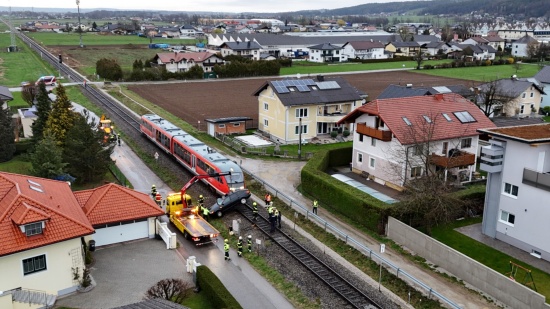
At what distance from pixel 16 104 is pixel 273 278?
59.3 metres

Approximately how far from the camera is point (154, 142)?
166 feet

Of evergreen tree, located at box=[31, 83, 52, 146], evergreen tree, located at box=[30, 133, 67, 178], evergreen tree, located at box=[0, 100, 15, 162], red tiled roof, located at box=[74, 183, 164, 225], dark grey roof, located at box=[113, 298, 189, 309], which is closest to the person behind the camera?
dark grey roof, located at box=[113, 298, 189, 309]

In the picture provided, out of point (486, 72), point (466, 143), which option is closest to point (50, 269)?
point (466, 143)

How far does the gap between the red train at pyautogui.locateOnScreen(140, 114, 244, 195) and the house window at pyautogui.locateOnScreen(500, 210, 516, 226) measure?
17.0m

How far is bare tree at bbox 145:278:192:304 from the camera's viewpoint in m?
21.0

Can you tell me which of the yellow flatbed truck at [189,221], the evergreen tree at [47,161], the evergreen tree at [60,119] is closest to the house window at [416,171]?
the yellow flatbed truck at [189,221]

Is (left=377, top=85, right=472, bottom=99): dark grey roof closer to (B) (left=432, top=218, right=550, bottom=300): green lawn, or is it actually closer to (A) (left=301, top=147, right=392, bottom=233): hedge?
(A) (left=301, top=147, right=392, bottom=233): hedge

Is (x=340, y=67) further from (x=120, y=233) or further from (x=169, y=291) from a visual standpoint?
(x=169, y=291)

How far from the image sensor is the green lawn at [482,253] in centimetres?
2497

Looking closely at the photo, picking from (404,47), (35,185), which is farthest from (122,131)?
(404,47)

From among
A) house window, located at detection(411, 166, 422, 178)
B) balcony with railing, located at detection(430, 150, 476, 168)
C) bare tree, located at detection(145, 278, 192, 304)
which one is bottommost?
bare tree, located at detection(145, 278, 192, 304)

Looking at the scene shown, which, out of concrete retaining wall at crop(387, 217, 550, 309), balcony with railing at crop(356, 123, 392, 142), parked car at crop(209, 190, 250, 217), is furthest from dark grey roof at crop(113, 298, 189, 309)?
balcony with railing at crop(356, 123, 392, 142)

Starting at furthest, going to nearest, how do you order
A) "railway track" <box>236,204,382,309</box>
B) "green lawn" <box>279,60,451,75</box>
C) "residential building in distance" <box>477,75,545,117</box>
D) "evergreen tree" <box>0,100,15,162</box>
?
1. "green lawn" <box>279,60,451,75</box>
2. "residential building in distance" <box>477,75,545,117</box>
3. "evergreen tree" <box>0,100,15,162</box>
4. "railway track" <box>236,204,382,309</box>

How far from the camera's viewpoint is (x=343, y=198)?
3294cm
